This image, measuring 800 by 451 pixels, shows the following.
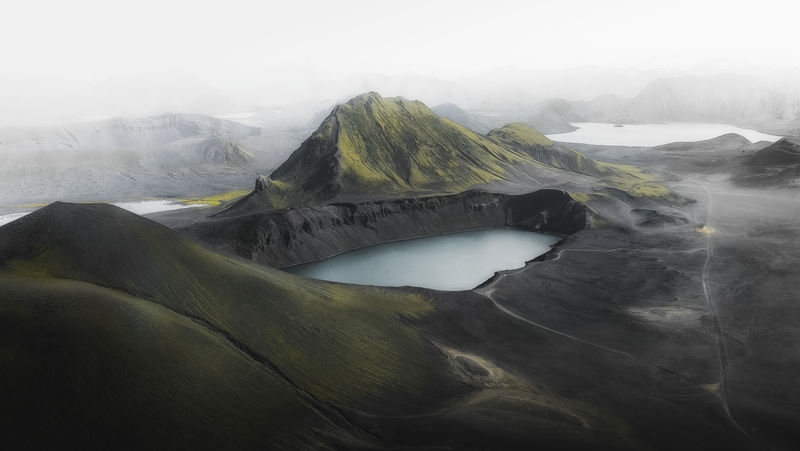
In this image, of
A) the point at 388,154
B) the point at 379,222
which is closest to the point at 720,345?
the point at 379,222

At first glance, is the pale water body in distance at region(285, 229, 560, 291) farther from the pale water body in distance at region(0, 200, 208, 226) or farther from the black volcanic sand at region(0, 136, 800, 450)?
the pale water body in distance at region(0, 200, 208, 226)

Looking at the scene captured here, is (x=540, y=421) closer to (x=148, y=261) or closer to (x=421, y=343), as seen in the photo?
(x=421, y=343)

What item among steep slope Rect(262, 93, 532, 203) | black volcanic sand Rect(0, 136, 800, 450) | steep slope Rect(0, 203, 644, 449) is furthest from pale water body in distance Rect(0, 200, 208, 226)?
black volcanic sand Rect(0, 136, 800, 450)

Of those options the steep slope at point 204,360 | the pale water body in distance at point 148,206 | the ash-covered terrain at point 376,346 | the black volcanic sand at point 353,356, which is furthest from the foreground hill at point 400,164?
the steep slope at point 204,360

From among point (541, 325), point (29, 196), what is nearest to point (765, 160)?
point (541, 325)

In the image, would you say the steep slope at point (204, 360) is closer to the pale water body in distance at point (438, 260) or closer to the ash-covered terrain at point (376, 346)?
the ash-covered terrain at point (376, 346)

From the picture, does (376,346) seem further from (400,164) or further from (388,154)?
(388,154)

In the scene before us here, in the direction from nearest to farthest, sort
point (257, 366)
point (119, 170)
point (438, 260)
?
1. point (257, 366)
2. point (438, 260)
3. point (119, 170)
